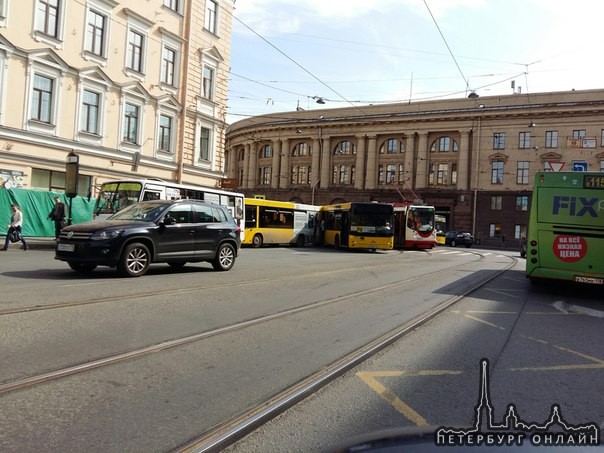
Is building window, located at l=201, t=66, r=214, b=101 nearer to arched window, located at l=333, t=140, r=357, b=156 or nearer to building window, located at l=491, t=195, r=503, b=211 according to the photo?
arched window, located at l=333, t=140, r=357, b=156

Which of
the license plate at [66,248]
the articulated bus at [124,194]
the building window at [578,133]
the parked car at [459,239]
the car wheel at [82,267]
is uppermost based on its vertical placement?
the building window at [578,133]

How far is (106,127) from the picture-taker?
25.4m

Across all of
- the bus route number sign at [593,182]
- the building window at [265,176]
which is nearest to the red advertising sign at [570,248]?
the bus route number sign at [593,182]

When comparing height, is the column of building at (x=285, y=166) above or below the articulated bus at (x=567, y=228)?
above

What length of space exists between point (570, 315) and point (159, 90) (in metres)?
25.2

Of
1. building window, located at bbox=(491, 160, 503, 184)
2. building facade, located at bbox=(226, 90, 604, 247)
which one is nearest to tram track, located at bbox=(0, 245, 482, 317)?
building facade, located at bbox=(226, 90, 604, 247)

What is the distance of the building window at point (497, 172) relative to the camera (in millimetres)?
55594

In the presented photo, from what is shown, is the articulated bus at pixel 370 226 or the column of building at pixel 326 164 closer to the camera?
the articulated bus at pixel 370 226

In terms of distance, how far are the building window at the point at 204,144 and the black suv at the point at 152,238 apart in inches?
777

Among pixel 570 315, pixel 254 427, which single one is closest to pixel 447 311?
pixel 570 315

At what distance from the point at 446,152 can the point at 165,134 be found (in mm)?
38864

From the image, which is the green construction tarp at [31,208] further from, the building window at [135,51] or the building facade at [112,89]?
the building window at [135,51]

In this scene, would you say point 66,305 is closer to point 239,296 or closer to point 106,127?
point 239,296

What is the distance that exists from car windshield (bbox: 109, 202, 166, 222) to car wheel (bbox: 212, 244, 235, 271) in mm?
1974
